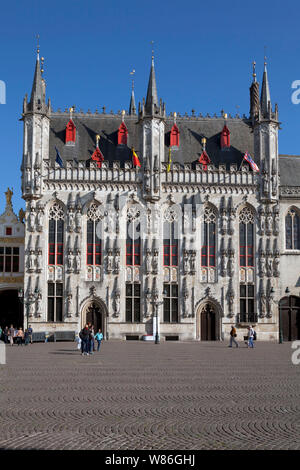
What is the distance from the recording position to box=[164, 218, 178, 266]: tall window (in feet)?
182

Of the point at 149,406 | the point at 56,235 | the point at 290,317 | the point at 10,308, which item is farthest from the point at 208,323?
the point at 149,406

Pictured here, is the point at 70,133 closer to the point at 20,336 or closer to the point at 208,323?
the point at 20,336

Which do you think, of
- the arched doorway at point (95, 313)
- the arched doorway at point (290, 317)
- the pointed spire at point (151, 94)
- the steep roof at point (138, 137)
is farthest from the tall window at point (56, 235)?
the arched doorway at point (290, 317)

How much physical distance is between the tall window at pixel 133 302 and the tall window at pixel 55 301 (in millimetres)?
6130

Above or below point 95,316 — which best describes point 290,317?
below

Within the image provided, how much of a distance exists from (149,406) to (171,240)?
128 feet

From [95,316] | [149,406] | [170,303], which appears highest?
[170,303]

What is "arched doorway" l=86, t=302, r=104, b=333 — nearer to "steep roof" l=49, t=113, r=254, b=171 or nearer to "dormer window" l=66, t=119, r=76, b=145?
"steep roof" l=49, t=113, r=254, b=171

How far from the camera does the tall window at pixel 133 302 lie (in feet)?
179

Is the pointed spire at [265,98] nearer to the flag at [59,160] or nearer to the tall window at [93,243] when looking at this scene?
the tall window at [93,243]

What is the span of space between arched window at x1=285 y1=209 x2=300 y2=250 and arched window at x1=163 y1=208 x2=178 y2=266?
10823 mm

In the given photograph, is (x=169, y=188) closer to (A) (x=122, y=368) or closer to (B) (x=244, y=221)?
(B) (x=244, y=221)

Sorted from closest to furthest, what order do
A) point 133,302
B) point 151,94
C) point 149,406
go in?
1. point 149,406
2. point 133,302
3. point 151,94

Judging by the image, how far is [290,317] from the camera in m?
56.6
